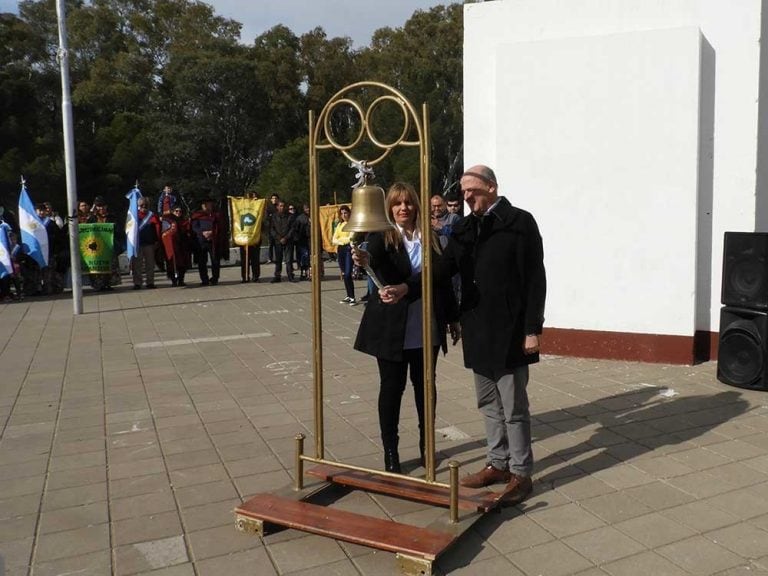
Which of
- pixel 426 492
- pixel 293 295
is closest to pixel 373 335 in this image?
pixel 426 492

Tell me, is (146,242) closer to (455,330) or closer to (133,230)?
(133,230)

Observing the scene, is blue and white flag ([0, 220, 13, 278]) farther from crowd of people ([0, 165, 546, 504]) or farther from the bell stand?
the bell stand

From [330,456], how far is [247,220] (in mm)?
12758

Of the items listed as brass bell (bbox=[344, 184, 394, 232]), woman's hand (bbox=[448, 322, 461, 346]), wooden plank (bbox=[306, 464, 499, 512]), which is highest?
brass bell (bbox=[344, 184, 394, 232])

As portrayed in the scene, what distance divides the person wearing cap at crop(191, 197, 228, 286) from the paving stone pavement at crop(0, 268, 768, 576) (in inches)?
274

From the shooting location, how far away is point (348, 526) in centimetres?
391

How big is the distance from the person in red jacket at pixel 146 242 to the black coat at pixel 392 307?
39.2ft

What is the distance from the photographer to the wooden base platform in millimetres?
3637

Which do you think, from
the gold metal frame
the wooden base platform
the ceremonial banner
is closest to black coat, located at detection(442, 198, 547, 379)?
the gold metal frame

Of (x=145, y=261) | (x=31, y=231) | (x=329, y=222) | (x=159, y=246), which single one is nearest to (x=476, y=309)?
(x=31, y=231)

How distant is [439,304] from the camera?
15.7ft

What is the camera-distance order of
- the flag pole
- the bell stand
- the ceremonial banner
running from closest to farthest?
the bell stand, the flag pole, the ceremonial banner

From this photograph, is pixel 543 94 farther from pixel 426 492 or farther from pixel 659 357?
pixel 426 492

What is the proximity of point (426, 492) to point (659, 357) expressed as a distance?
439 cm
